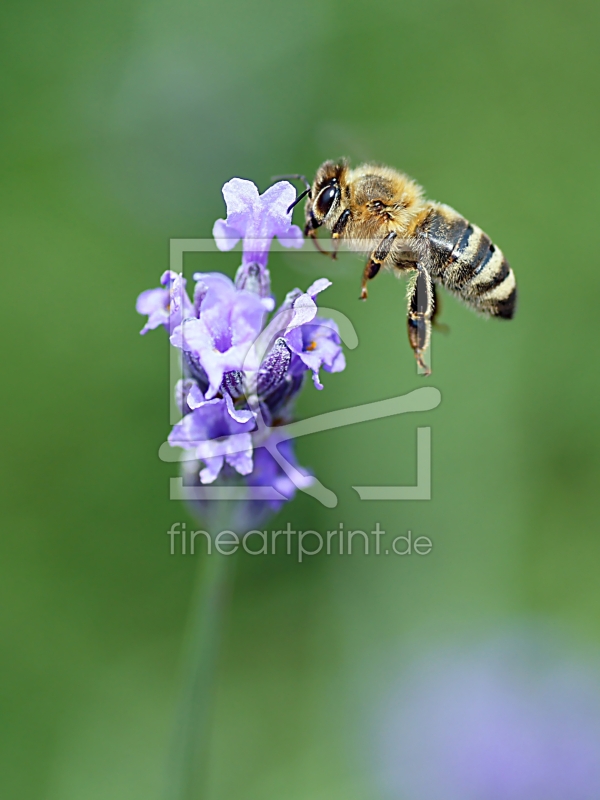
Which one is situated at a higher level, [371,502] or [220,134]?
[220,134]

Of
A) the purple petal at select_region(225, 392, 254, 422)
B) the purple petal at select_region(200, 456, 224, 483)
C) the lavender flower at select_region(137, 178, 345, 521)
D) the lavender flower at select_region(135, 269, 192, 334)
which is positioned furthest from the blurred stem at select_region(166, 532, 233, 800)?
the lavender flower at select_region(135, 269, 192, 334)

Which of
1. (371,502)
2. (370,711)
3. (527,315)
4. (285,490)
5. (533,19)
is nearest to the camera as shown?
(285,490)

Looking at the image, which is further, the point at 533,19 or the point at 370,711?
the point at 533,19

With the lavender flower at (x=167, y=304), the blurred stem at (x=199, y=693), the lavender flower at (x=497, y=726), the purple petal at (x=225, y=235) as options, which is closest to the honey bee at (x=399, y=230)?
the purple petal at (x=225, y=235)

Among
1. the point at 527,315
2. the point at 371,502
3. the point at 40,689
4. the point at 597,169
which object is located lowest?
the point at 40,689

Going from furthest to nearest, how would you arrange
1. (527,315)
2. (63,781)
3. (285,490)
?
(527,315), (63,781), (285,490)

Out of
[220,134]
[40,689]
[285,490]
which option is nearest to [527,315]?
[220,134]

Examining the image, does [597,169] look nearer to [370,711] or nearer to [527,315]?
[527,315]
